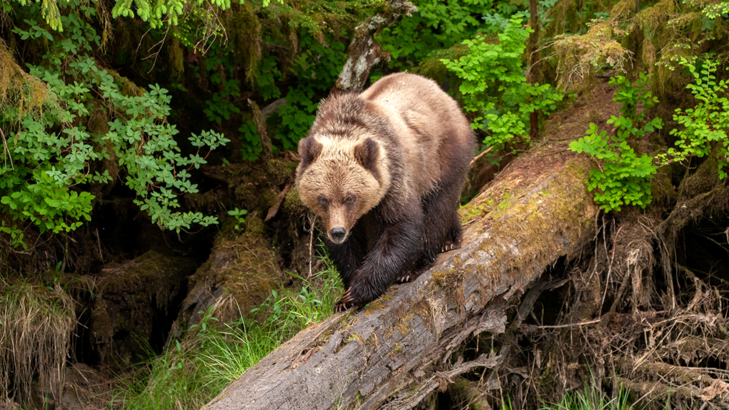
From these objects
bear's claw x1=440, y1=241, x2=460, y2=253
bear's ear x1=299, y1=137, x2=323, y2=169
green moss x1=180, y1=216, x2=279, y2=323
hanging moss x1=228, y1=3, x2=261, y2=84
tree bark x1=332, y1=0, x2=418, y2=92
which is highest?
hanging moss x1=228, y1=3, x2=261, y2=84

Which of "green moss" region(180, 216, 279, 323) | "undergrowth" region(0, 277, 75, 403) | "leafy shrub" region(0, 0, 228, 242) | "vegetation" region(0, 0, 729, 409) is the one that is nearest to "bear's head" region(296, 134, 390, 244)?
"vegetation" region(0, 0, 729, 409)

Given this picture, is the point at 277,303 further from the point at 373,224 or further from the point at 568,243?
the point at 568,243

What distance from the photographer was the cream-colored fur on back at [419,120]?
184 inches

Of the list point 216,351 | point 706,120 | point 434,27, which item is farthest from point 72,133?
point 706,120

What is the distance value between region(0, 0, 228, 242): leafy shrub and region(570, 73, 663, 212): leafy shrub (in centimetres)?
364

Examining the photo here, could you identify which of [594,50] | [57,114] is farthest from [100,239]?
[594,50]

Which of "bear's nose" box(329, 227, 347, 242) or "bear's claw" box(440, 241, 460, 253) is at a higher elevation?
"bear's nose" box(329, 227, 347, 242)

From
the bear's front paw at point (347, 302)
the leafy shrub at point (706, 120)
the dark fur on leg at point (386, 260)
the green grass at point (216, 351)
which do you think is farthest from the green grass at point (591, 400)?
the green grass at point (216, 351)

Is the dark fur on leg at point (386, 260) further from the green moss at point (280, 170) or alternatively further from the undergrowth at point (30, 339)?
the undergrowth at point (30, 339)

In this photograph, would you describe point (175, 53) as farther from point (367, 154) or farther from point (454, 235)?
point (454, 235)

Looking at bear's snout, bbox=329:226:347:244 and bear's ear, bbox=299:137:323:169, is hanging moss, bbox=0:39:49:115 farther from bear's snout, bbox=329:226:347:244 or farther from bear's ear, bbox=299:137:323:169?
bear's snout, bbox=329:226:347:244

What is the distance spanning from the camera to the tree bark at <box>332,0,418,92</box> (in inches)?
261

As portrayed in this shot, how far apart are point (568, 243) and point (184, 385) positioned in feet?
12.4

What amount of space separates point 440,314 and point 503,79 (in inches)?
118
